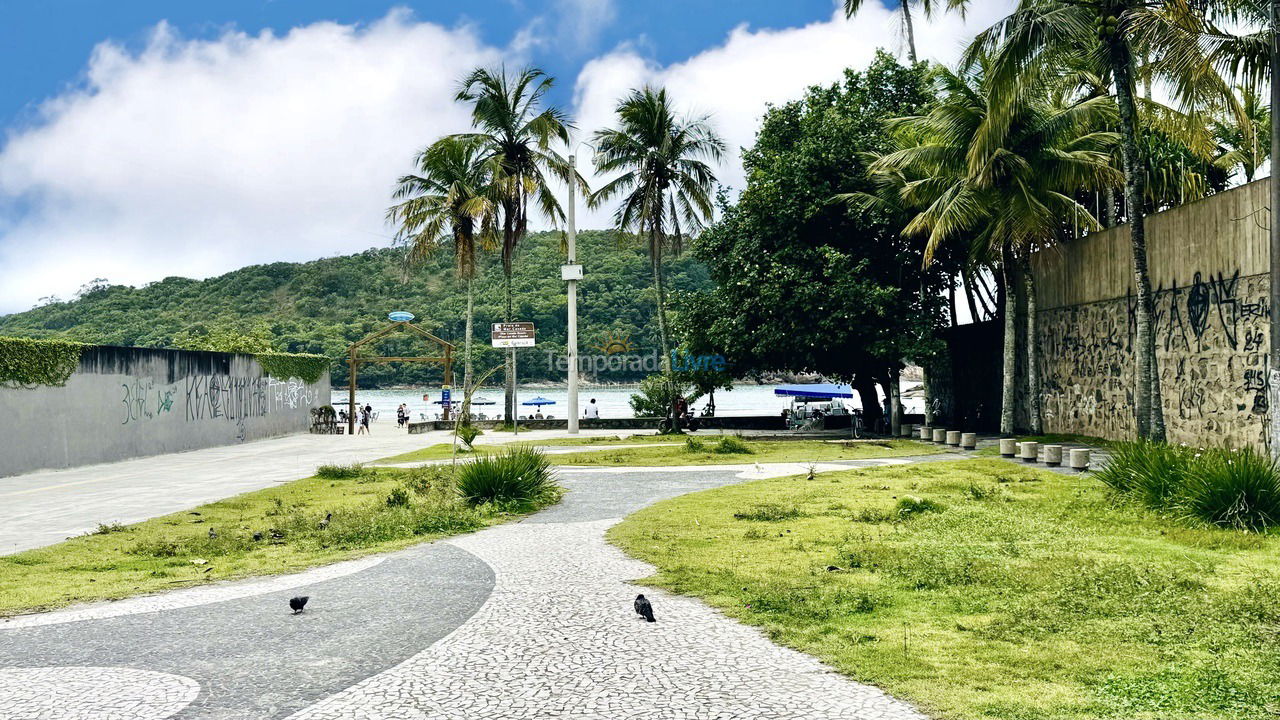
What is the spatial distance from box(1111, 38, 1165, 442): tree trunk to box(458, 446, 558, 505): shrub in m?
12.9

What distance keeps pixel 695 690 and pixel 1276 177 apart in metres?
11.7

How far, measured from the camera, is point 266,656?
5758mm

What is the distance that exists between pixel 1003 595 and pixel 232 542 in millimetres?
7738

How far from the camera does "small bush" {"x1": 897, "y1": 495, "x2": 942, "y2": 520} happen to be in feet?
37.9

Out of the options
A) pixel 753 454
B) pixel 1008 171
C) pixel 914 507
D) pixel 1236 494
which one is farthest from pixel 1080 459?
pixel 1008 171

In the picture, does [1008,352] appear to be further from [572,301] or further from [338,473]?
[338,473]

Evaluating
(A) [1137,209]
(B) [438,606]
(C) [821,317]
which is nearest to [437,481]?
(B) [438,606]

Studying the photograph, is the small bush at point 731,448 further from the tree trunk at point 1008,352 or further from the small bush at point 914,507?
the small bush at point 914,507

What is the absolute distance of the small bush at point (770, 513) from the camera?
458 inches

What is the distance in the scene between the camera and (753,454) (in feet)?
76.7

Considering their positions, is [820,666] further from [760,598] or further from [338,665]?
[338,665]

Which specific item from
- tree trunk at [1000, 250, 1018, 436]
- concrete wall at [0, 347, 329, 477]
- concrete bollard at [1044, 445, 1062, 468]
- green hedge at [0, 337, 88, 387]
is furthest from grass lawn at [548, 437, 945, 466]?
green hedge at [0, 337, 88, 387]

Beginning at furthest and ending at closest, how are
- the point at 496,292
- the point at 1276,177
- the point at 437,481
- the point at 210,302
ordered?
the point at 210,302 → the point at 496,292 → the point at 437,481 → the point at 1276,177

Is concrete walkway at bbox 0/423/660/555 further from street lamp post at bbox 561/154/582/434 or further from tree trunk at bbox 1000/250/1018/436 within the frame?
tree trunk at bbox 1000/250/1018/436
